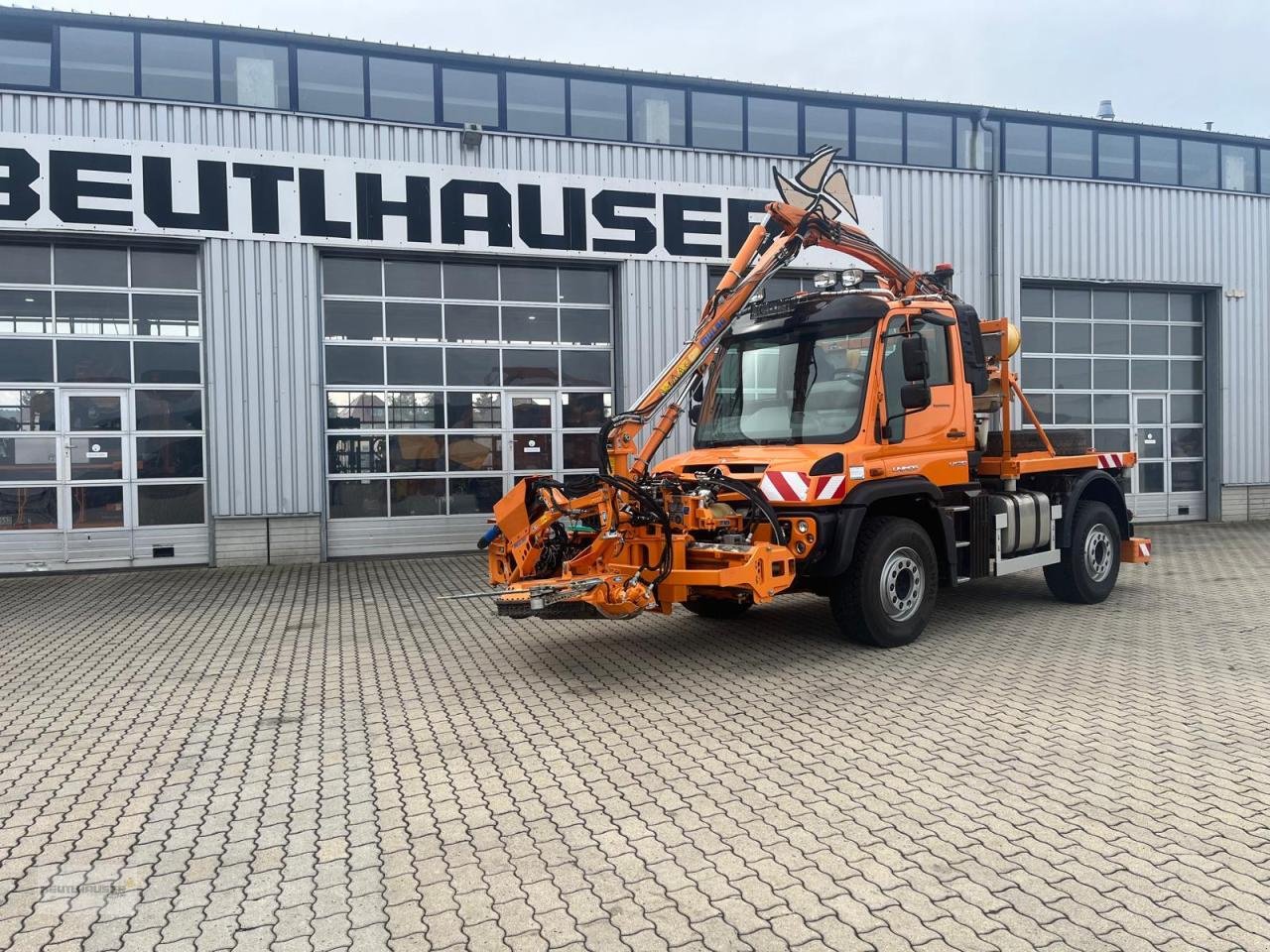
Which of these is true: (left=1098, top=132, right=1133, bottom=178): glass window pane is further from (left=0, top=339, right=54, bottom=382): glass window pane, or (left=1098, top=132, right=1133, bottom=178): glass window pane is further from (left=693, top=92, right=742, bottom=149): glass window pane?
(left=0, top=339, right=54, bottom=382): glass window pane

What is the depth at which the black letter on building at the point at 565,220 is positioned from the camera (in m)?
13.1

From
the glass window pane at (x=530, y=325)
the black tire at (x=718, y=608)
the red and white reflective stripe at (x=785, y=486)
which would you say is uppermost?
the glass window pane at (x=530, y=325)

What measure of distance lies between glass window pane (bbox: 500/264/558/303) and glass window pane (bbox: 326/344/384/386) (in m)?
2.12

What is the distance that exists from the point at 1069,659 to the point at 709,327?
12.4ft

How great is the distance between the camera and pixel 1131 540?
29.9 feet

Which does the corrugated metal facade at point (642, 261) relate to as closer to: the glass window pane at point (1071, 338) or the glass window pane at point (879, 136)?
the glass window pane at point (879, 136)

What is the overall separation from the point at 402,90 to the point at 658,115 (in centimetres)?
386

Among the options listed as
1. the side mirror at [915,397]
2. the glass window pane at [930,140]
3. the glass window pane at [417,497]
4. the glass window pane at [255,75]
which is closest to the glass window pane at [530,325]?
the glass window pane at [417,497]

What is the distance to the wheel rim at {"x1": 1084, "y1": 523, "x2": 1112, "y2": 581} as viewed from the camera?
8.58m

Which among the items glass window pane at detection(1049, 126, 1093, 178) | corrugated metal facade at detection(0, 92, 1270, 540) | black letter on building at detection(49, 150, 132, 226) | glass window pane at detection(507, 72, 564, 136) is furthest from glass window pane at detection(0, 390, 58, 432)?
A: glass window pane at detection(1049, 126, 1093, 178)

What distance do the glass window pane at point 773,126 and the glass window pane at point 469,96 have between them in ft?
13.6

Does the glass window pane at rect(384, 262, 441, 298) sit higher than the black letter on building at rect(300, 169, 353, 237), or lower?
lower

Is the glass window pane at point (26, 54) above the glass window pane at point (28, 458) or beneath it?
above

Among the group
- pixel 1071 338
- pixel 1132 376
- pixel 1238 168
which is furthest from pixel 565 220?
pixel 1238 168
